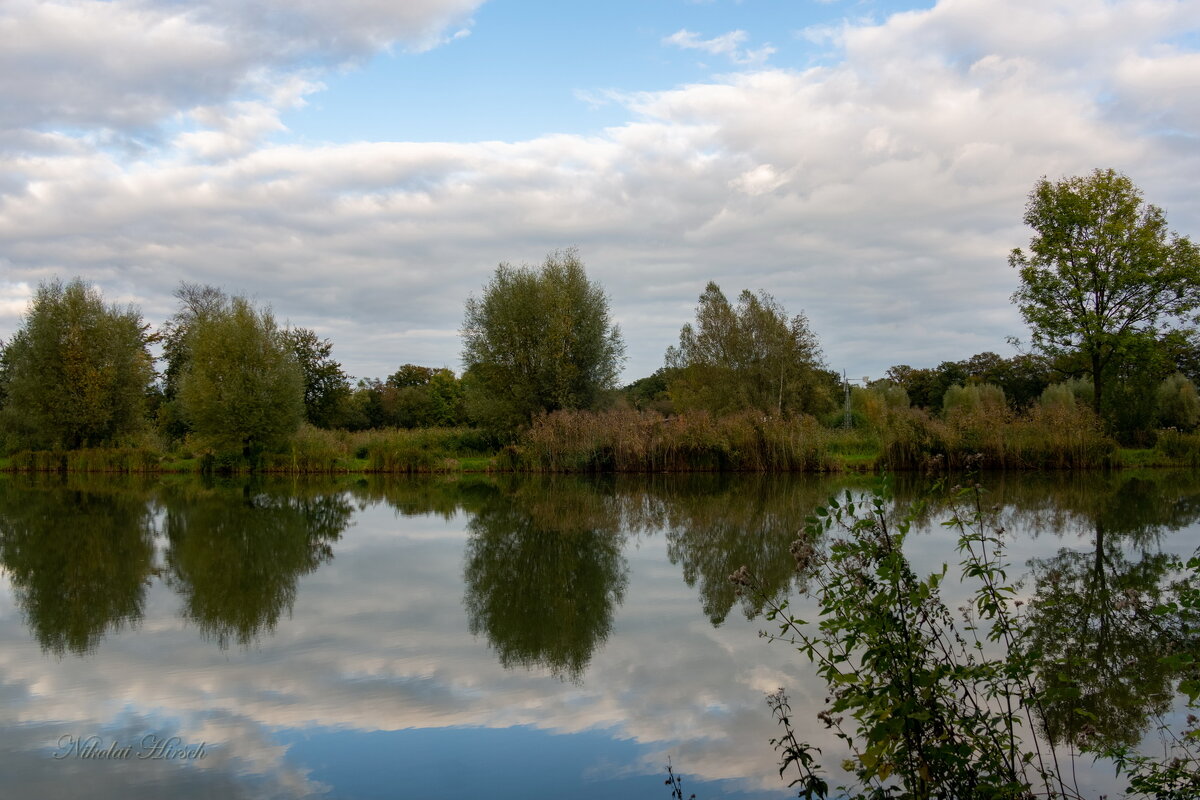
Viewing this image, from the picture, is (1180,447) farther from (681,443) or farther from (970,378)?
(970,378)

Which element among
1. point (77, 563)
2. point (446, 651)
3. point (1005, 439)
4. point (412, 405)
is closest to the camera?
point (446, 651)

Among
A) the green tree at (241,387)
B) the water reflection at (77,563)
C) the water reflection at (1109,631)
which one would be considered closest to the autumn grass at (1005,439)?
the water reflection at (1109,631)

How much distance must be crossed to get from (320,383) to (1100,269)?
31.4 metres

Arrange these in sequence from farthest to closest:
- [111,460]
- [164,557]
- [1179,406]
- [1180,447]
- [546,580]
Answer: [1179,406], [111,460], [1180,447], [164,557], [546,580]

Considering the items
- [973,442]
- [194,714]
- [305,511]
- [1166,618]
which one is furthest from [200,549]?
[973,442]

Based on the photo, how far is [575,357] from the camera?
97.1ft

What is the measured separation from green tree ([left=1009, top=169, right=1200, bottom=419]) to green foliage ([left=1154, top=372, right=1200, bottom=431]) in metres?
4.84

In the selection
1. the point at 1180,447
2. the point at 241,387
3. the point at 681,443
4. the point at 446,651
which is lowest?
the point at 446,651

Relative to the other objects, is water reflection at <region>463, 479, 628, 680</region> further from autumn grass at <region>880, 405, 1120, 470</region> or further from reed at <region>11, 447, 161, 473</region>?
reed at <region>11, 447, 161, 473</region>

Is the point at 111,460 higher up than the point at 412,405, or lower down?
lower down

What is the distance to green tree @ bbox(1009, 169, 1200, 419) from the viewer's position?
24.5 metres

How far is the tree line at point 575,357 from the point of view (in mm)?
24891

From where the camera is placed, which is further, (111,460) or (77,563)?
(111,460)

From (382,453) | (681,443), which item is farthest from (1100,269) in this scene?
(382,453)
